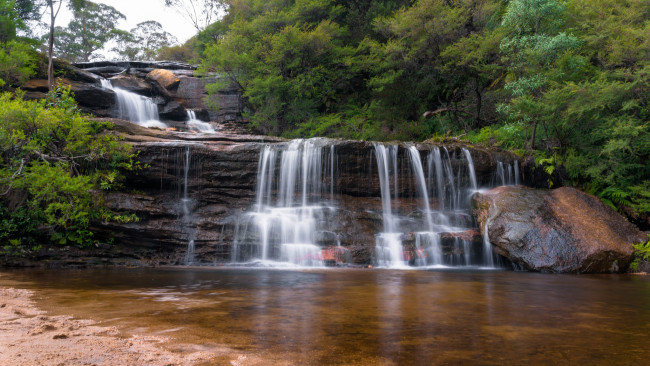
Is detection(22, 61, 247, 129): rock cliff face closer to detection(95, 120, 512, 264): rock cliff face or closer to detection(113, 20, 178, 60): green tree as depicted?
detection(95, 120, 512, 264): rock cliff face

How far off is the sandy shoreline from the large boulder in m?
9.26

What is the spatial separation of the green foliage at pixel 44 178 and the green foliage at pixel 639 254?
13.8 m

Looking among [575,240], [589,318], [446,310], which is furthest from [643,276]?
[446,310]

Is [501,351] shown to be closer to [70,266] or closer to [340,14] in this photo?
[70,266]

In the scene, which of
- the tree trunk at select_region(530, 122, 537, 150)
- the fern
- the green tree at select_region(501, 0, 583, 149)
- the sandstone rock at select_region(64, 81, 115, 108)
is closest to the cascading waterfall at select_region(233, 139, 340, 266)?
the green tree at select_region(501, 0, 583, 149)

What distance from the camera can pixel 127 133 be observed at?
1288cm

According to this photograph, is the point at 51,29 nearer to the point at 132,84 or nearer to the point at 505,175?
the point at 132,84

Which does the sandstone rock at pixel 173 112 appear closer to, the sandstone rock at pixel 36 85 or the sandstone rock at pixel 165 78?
the sandstone rock at pixel 165 78

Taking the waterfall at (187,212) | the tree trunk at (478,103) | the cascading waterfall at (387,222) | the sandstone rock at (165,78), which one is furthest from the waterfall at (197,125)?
the tree trunk at (478,103)

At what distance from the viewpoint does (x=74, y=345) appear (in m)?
2.80

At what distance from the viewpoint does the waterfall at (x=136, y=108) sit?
1972 centimetres

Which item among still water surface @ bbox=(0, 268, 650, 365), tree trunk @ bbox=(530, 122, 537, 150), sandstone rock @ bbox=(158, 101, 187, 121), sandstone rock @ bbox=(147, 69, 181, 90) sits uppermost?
sandstone rock @ bbox=(147, 69, 181, 90)

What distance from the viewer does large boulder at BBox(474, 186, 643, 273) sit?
30.1 feet

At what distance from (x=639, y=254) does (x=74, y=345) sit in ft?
39.4
